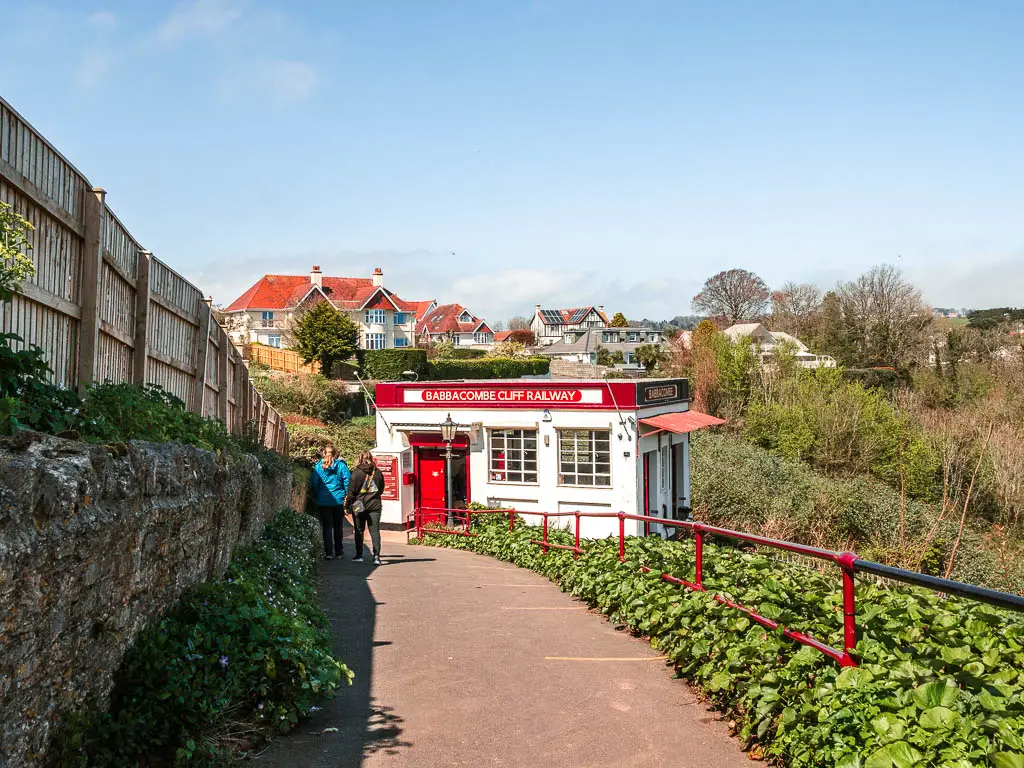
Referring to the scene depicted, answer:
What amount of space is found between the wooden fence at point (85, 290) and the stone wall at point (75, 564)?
1226 mm

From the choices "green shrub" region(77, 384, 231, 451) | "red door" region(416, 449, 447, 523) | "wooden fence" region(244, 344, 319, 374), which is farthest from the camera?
"wooden fence" region(244, 344, 319, 374)

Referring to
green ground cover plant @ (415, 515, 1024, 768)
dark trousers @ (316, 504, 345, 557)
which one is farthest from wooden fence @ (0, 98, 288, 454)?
green ground cover plant @ (415, 515, 1024, 768)

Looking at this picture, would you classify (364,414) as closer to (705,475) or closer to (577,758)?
(705,475)

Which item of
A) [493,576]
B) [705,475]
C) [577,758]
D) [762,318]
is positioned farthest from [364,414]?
[762,318]

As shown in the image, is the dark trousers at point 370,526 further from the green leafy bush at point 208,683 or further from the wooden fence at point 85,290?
the green leafy bush at point 208,683

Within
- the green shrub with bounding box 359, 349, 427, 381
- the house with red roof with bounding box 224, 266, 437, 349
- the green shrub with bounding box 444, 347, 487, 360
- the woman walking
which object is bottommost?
the woman walking

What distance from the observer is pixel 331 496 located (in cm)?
1438

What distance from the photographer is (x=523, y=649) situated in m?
8.21

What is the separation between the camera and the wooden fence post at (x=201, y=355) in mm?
10394

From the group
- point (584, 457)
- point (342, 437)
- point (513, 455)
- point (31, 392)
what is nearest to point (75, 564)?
point (31, 392)

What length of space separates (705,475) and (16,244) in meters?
25.0

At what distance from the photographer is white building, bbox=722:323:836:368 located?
42.6 m

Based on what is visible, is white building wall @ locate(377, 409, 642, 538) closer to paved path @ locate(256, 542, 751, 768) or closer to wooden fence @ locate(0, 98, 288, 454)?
paved path @ locate(256, 542, 751, 768)

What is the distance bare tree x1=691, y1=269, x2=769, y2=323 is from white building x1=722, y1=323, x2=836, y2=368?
10179 mm
